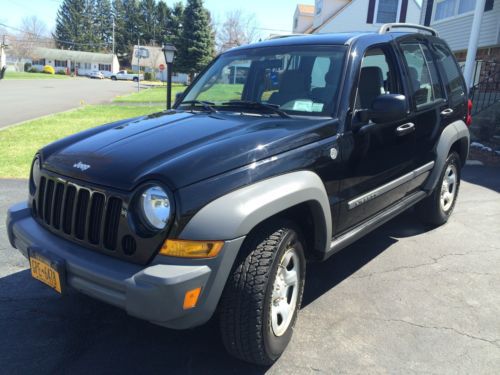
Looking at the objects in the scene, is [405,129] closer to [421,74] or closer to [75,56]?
[421,74]

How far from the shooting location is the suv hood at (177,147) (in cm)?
238

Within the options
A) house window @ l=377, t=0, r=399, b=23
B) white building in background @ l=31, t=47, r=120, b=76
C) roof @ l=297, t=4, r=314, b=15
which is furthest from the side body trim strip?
white building in background @ l=31, t=47, r=120, b=76

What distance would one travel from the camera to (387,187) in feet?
12.2

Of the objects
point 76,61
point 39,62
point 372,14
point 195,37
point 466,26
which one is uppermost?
point 372,14

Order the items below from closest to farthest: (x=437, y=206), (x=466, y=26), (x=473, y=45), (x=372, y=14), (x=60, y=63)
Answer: (x=437, y=206)
(x=473, y=45)
(x=466, y=26)
(x=372, y=14)
(x=60, y=63)

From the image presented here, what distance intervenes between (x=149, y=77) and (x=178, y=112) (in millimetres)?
78215

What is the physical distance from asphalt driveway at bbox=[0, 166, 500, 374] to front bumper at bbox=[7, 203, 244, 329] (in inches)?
23.9

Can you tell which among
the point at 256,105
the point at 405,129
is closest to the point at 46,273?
the point at 256,105

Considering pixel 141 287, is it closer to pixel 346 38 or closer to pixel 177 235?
pixel 177 235

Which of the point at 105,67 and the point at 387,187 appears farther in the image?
the point at 105,67

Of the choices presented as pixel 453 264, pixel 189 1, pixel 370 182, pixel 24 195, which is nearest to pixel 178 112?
pixel 370 182

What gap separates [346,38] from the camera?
3.56 meters

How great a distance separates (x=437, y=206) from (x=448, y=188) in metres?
0.39

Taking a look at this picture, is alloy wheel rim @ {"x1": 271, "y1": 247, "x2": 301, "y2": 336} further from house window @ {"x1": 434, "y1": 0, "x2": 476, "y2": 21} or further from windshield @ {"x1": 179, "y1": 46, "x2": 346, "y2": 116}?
house window @ {"x1": 434, "y1": 0, "x2": 476, "y2": 21}
